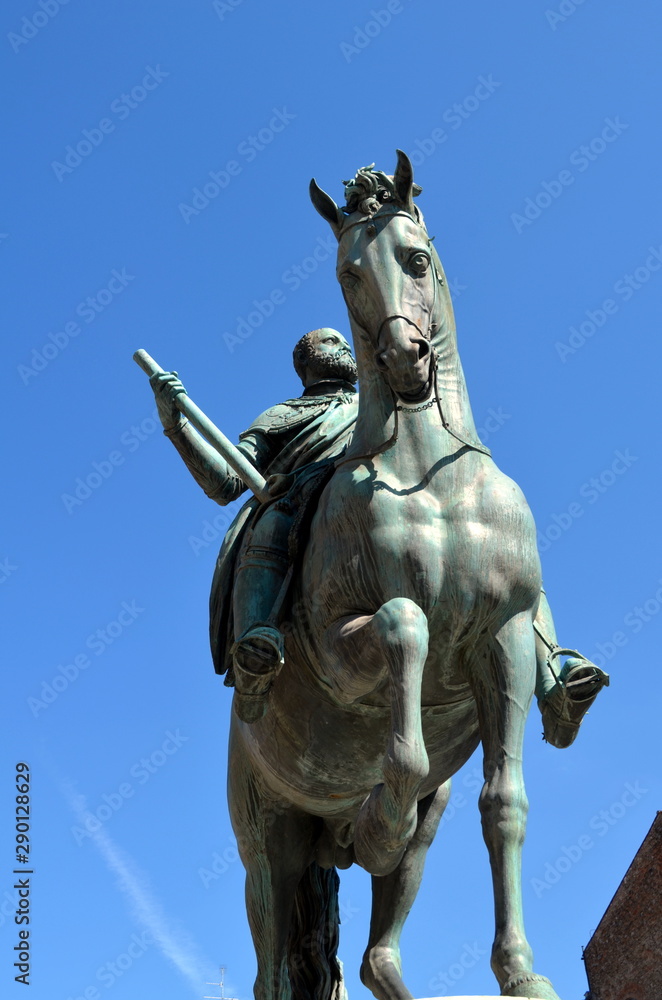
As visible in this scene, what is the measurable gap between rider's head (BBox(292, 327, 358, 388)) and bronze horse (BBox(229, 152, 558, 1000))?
157 centimetres

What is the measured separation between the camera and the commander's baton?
334 inches

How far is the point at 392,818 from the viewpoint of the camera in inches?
263

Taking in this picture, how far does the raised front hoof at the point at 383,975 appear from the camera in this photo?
792 centimetres

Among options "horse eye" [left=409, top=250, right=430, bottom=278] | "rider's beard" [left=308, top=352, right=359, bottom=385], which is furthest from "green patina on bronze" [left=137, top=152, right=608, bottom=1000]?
"rider's beard" [left=308, top=352, right=359, bottom=385]

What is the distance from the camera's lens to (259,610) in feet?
25.8

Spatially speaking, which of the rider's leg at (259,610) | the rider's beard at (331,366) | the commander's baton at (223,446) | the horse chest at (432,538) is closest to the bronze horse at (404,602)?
the horse chest at (432,538)

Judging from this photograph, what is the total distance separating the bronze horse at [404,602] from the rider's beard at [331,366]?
61.7 inches

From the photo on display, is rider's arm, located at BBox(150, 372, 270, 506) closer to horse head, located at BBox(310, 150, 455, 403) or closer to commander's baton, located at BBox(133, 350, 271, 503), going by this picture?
commander's baton, located at BBox(133, 350, 271, 503)

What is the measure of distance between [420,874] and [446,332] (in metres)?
3.37

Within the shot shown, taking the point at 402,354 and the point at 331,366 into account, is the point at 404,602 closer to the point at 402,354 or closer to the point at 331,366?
Result: the point at 402,354

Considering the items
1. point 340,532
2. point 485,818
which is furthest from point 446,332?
point 485,818

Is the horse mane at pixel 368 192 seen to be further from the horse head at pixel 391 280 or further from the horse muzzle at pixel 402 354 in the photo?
the horse muzzle at pixel 402 354

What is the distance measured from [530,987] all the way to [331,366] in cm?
429

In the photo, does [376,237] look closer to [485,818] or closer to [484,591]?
[484,591]
